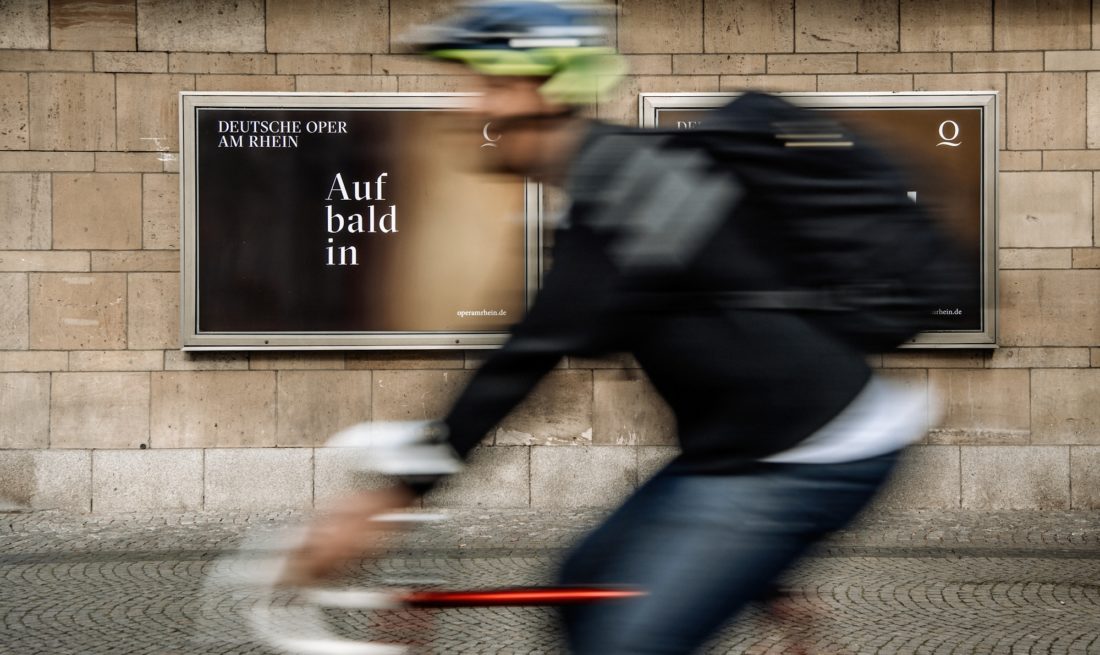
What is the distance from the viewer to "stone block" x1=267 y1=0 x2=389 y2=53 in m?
8.56

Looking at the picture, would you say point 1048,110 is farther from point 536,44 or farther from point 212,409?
point 536,44

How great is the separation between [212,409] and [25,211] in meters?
2.12

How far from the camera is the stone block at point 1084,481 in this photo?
27.9ft

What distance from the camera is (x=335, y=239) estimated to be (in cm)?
859

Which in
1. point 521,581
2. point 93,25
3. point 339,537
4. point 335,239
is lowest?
point 521,581

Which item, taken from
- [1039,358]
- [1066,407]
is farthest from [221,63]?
[1066,407]

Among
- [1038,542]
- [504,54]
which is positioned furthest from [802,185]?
[1038,542]

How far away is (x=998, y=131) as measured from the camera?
855 cm

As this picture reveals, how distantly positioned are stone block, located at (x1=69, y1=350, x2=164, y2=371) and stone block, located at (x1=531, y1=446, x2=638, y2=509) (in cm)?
306

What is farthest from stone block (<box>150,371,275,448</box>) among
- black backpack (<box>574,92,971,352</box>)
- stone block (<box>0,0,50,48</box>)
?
black backpack (<box>574,92,971,352</box>)

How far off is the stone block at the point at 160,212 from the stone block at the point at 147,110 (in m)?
0.26

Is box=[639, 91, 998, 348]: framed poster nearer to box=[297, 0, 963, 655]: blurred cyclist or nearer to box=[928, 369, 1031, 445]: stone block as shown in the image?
box=[928, 369, 1031, 445]: stone block

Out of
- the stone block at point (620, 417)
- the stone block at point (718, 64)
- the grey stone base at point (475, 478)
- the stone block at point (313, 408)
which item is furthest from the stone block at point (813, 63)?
the stone block at point (313, 408)

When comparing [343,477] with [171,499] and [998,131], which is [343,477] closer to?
[171,499]
